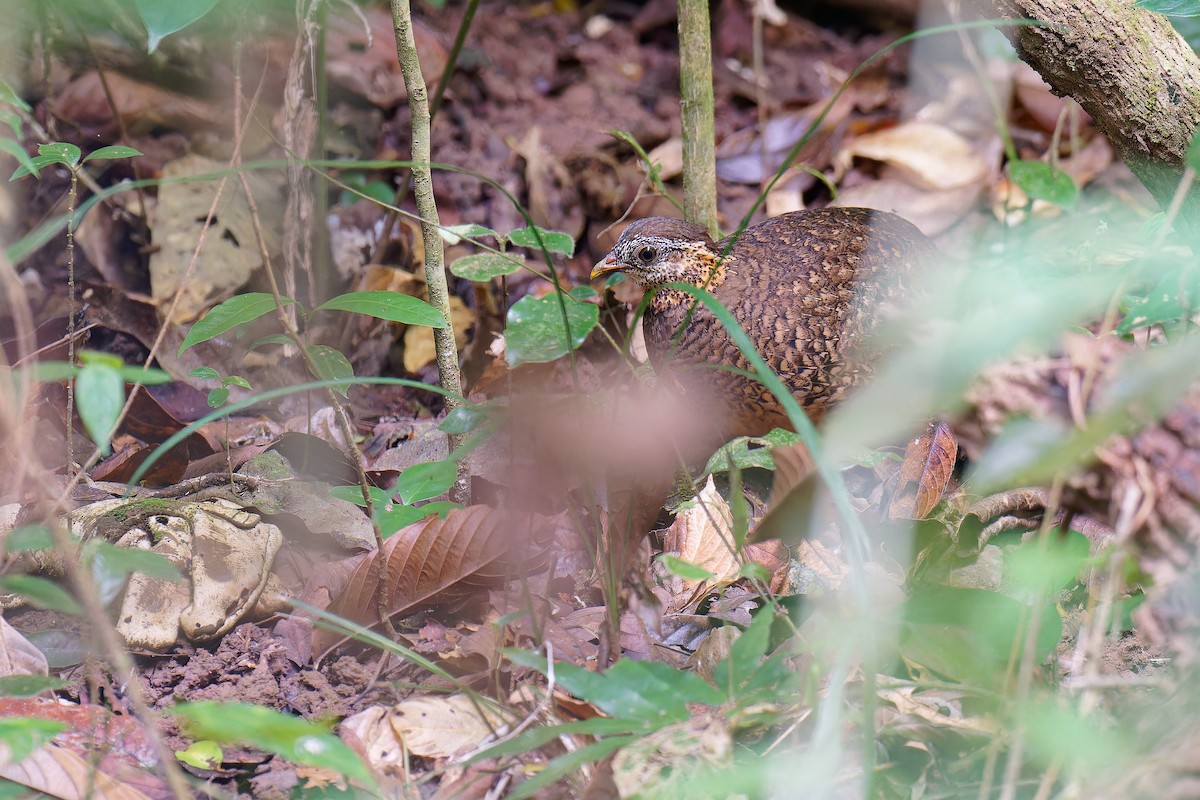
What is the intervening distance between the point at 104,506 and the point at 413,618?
0.78m

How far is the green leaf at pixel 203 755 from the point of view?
2035mm

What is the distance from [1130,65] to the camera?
9.23 feet

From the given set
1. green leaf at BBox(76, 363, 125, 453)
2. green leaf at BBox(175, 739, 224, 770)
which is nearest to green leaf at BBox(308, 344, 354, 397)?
green leaf at BBox(175, 739, 224, 770)

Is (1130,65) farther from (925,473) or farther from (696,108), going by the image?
(696,108)

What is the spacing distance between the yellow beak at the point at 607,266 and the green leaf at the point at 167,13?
1.85 metres

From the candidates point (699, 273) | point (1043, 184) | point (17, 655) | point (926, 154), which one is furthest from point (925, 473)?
point (17, 655)

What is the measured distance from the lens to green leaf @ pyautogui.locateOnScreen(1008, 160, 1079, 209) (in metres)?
4.12

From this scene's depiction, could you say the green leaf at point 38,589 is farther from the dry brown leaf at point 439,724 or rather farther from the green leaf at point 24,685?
the dry brown leaf at point 439,724

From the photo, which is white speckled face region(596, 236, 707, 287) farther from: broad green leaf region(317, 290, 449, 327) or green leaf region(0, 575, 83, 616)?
green leaf region(0, 575, 83, 616)

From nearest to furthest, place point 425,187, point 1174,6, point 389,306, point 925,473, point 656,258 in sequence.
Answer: point 1174,6
point 389,306
point 425,187
point 925,473
point 656,258

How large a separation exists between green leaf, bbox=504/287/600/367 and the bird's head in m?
1.60

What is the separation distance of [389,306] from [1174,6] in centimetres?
186

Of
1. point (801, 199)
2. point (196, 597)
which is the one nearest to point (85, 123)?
point (196, 597)

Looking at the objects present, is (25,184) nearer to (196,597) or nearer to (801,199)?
A: (196,597)
